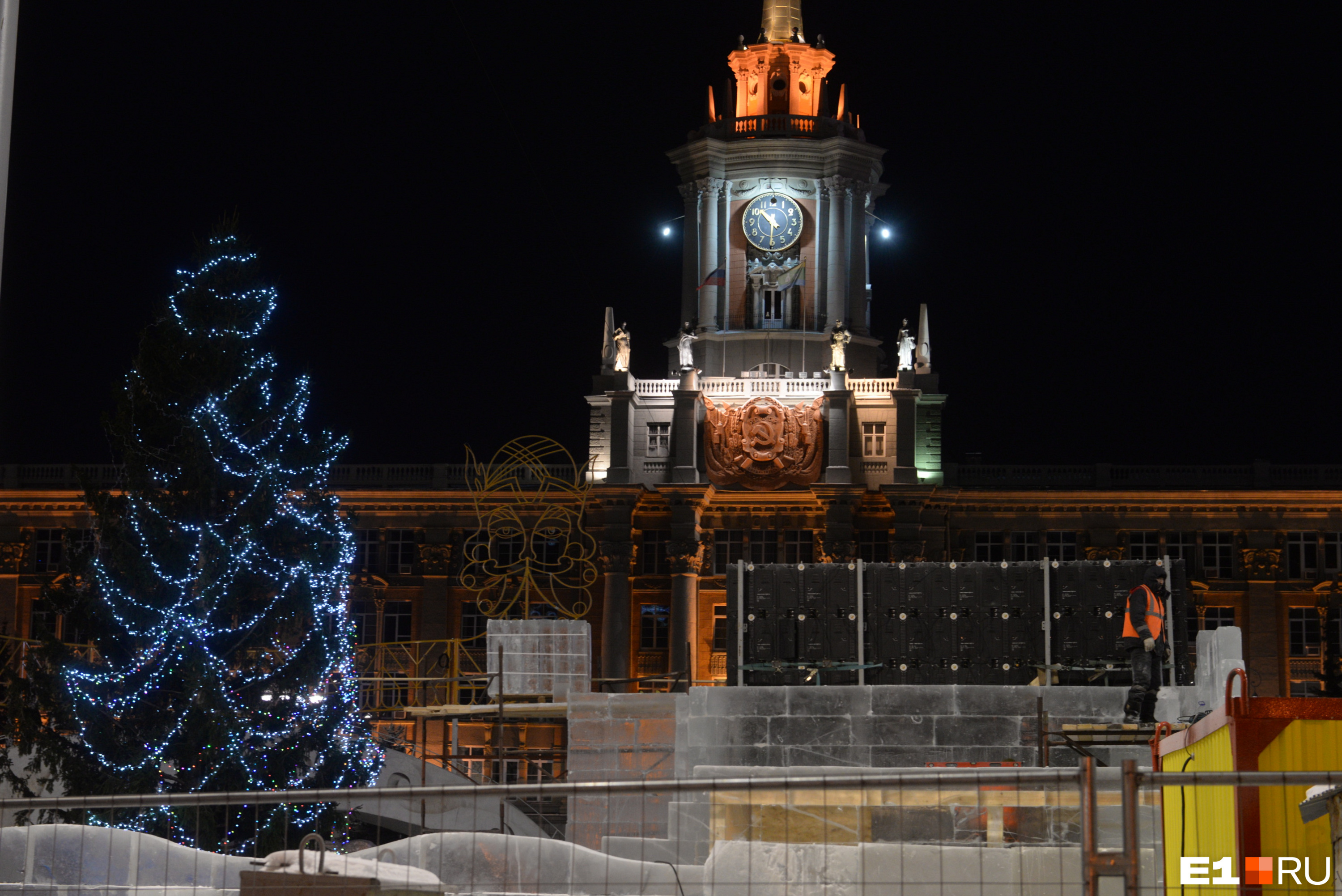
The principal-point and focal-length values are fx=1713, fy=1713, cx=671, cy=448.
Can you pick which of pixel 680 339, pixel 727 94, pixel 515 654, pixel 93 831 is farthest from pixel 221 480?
pixel 727 94

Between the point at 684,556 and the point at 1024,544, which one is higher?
the point at 1024,544

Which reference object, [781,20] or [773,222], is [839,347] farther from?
[781,20]

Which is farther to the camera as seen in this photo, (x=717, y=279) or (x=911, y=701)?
(x=717, y=279)

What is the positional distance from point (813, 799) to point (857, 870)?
1.82 metres

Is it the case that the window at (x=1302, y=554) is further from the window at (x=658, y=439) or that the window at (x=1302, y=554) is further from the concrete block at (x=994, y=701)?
the concrete block at (x=994, y=701)

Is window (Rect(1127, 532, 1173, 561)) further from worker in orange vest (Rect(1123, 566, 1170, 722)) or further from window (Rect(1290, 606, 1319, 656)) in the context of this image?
worker in orange vest (Rect(1123, 566, 1170, 722))

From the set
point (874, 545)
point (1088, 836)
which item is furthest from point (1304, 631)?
point (1088, 836)

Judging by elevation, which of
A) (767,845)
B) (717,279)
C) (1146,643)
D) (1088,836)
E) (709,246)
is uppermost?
(709,246)

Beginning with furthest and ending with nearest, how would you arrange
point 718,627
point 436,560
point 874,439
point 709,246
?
1. point 709,246
2. point 436,560
3. point 718,627
4. point 874,439

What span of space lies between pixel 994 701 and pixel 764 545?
138ft

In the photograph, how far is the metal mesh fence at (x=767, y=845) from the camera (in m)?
10.5

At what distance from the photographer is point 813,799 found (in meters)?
18.9

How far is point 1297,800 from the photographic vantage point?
1366 cm

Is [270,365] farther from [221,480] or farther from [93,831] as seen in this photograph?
[93,831]
